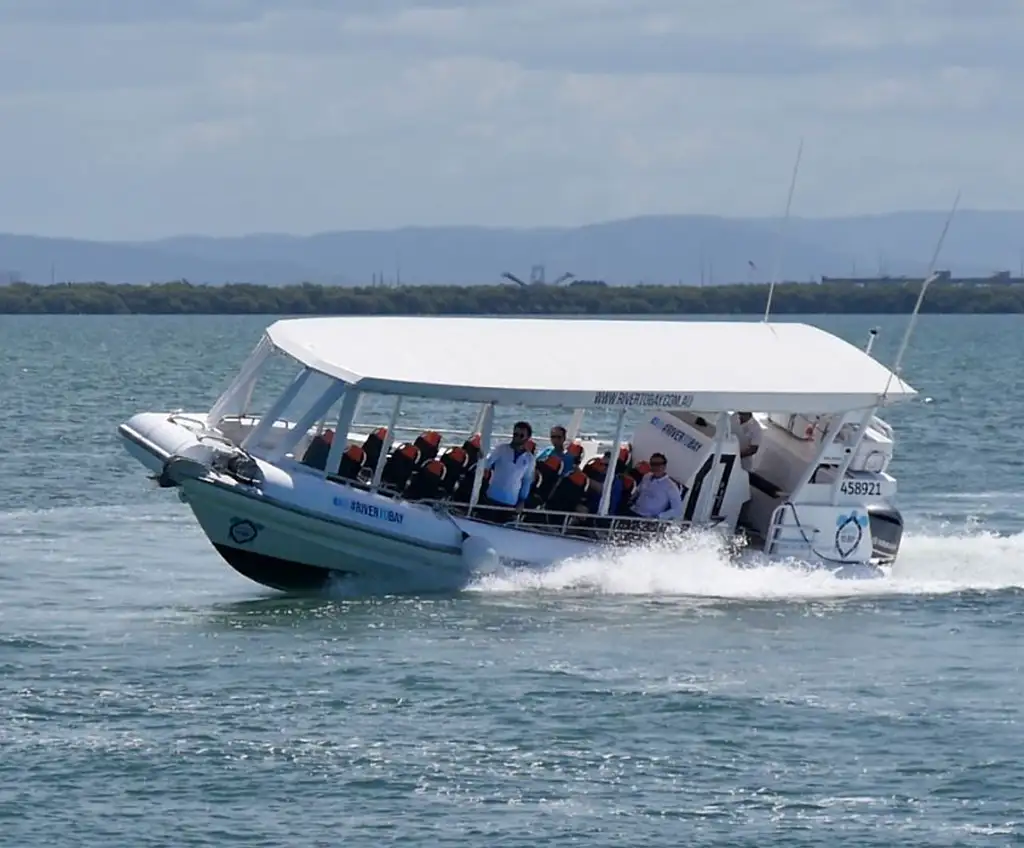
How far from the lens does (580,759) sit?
53.3ft

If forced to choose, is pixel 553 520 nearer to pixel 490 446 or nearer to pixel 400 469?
pixel 490 446

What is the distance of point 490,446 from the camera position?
71.4 ft

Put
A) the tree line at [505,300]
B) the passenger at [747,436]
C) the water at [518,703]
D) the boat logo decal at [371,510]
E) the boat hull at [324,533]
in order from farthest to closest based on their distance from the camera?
the tree line at [505,300], the passenger at [747,436], the boat logo decal at [371,510], the boat hull at [324,533], the water at [518,703]

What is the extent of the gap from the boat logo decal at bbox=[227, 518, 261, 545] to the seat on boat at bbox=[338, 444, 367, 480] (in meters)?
1.00

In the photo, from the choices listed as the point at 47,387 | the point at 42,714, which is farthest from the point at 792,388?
the point at 47,387

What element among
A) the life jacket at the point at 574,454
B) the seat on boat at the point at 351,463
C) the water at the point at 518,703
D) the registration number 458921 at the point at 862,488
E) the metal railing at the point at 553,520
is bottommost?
the water at the point at 518,703

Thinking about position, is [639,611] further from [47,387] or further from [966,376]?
[966,376]

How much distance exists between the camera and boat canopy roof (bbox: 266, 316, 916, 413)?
834 inches

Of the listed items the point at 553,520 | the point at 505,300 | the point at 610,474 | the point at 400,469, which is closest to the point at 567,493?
the point at 553,520

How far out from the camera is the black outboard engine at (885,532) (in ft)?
74.1

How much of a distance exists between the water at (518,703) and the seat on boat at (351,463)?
3.76ft

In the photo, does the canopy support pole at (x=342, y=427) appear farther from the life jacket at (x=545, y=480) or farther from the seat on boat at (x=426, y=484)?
A: the life jacket at (x=545, y=480)

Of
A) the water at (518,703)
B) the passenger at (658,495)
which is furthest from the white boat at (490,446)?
the water at (518,703)

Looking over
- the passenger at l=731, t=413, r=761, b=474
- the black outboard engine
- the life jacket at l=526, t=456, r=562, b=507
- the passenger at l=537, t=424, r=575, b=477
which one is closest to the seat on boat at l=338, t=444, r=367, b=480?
the life jacket at l=526, t=456, r=562, b=507
